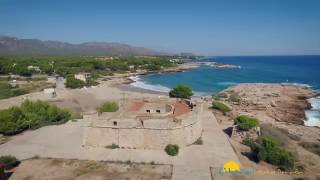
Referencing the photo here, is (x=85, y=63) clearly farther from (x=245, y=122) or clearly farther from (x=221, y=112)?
(x=245, y=122)

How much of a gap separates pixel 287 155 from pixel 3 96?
41730 mm

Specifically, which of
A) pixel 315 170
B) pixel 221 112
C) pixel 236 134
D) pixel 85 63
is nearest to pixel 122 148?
pixel 236 134

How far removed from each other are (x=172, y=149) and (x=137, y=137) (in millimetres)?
2811

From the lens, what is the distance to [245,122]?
2572 centimetres

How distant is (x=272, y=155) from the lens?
66.3 ft

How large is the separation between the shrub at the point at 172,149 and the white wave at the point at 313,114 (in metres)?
21.8

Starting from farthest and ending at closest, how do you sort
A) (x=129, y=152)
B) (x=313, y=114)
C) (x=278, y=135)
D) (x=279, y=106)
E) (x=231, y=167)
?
(x=279, y=106)
(x=313, y=114)
(x=278, y=135)
(x=129, y=152)
(x=231, y=167)

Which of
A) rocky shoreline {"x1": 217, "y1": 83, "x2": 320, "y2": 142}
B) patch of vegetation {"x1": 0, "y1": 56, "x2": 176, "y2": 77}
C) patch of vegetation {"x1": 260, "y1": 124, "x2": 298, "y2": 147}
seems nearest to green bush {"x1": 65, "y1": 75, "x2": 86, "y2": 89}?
patch of vegetation {"x1": 0, "y1": 56, "x2": 176, "y2": 77}

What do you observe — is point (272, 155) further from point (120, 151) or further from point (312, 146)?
point (120, 151)

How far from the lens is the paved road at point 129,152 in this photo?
19.0 meters

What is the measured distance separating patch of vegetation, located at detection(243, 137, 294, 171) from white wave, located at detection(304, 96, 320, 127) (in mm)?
17144

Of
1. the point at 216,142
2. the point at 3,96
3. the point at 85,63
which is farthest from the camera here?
the point at 85,63

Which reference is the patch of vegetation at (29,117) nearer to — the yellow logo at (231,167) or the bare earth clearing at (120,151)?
the bare earth clearing at (120,151)

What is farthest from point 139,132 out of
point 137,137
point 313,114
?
point 313,114
